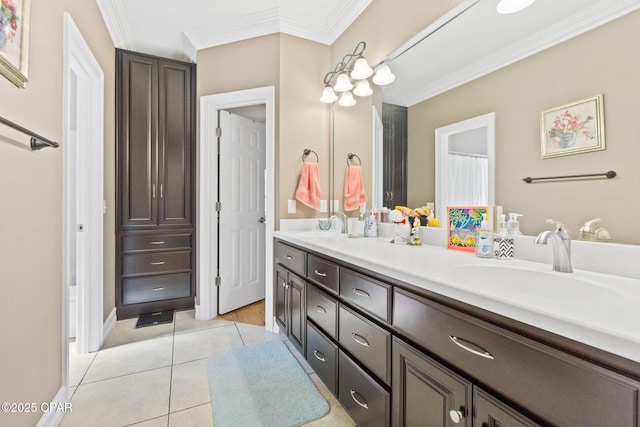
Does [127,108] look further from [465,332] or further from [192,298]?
[465,332]

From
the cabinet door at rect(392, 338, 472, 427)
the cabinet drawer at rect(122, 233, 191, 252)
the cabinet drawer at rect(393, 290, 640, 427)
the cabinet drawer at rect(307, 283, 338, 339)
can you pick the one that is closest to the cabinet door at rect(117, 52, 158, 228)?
the cabinet drawer at rect(122, 233, 191, 252)

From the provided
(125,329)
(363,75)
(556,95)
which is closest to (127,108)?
(125,329)

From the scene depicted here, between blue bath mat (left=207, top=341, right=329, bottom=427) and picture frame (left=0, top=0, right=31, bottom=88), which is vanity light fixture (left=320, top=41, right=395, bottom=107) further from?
A: blue bath mat (left=207, top=341, right=329, bottom=427)

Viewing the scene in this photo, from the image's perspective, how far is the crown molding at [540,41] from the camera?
3.18 ft

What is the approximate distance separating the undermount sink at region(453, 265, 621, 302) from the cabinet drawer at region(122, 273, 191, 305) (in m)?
2.68

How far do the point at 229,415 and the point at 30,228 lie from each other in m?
1.26

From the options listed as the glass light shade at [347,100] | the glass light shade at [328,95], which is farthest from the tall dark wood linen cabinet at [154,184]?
the glass light shade at [347,100]

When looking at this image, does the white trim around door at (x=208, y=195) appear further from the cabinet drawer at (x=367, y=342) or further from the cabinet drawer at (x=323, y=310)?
the cabinet drawer at (x=367, y=342)

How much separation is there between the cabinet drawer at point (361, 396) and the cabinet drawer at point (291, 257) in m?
0.61

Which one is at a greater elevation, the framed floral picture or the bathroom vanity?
the framed floral picture

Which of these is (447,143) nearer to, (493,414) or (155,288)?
(493,414)

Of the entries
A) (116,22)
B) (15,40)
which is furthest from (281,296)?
(116,22)

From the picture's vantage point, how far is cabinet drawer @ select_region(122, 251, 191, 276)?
275 cm

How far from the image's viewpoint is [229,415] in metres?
1.51
